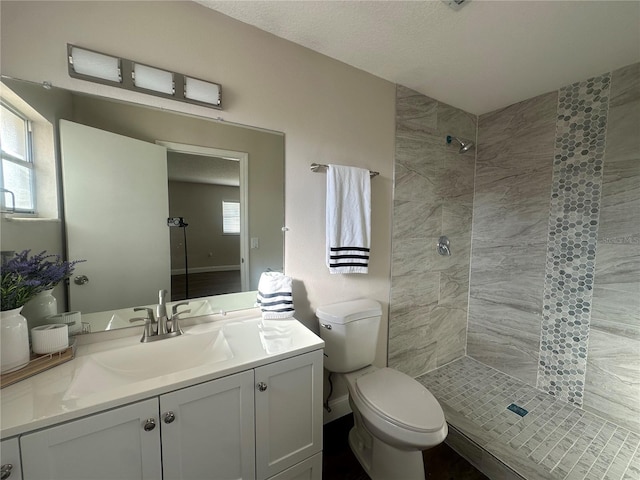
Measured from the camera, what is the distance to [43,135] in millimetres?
993

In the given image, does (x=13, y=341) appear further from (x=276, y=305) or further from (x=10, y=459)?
(x=276, y=305)

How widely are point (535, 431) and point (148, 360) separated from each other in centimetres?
224

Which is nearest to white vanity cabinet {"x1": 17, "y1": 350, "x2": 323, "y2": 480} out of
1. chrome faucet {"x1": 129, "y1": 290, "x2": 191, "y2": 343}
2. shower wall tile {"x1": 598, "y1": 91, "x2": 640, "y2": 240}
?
chrome faucet {"x1": 129, "y1": 290, "x2": 191, "y2": 343}

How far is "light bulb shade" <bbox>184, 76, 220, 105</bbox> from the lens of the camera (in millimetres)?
1196

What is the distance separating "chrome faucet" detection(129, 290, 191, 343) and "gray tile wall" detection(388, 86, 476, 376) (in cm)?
142

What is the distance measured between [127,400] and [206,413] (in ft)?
0.83

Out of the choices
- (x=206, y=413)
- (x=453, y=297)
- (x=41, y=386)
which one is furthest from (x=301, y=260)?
(x=453, y=297)

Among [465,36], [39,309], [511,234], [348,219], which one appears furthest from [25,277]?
[511,234]

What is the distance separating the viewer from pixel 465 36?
1350mm

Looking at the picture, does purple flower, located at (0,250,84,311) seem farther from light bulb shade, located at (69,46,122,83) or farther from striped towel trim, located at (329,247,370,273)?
striped towel trim, located at (329,247,370,273)

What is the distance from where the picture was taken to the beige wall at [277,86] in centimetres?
99

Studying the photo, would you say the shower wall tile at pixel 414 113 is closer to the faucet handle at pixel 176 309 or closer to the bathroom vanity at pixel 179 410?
the bathroom vanity at pixel 179 410

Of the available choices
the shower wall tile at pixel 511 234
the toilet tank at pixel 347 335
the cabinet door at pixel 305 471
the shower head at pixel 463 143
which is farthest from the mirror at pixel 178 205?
the shower wall tile at pixel 511 234

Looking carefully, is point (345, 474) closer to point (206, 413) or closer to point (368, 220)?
point (206, 413)
